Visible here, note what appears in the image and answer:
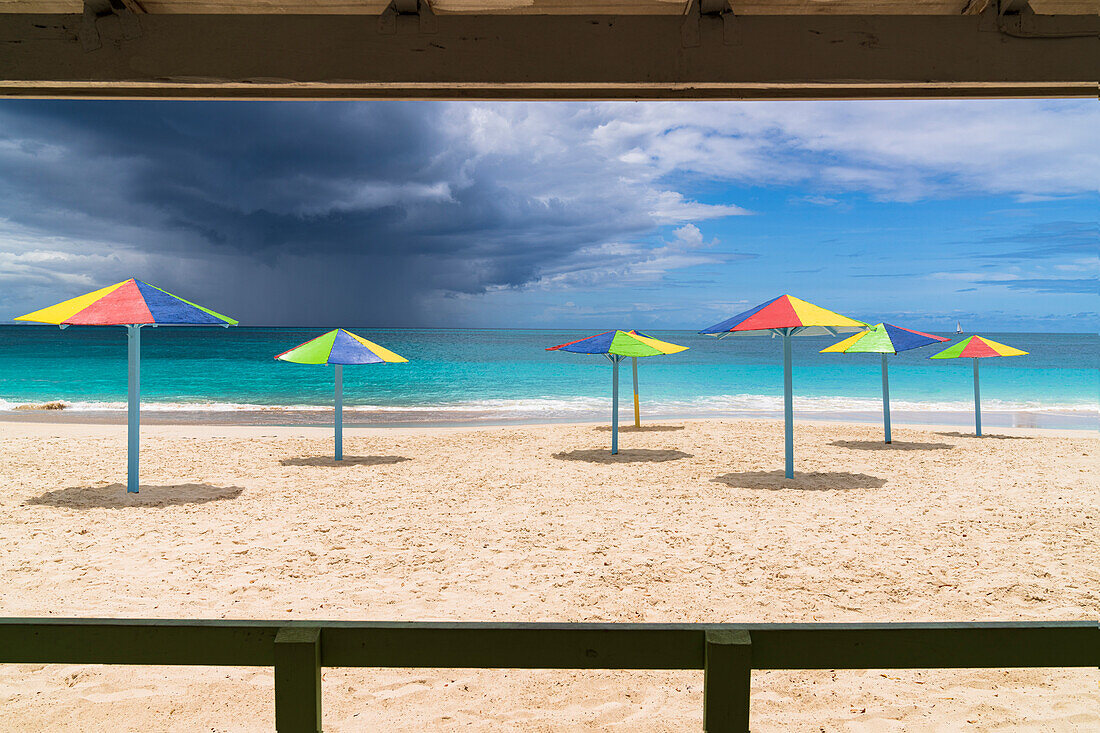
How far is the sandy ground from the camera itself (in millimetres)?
3217

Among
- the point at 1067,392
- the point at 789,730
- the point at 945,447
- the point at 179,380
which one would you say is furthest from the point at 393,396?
the point at 1067,392

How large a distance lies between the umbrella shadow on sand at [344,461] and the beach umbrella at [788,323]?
4986 mm

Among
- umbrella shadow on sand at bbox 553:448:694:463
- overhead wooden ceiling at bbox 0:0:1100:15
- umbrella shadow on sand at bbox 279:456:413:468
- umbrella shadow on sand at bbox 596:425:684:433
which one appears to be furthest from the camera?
umbrella shadow on sand at bbox 596:425:684:433

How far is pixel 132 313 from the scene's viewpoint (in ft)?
22.3

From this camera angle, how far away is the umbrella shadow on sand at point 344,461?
32.1ft

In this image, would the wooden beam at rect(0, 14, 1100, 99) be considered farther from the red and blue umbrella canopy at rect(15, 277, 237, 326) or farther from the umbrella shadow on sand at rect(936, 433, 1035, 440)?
the umbrella shadow on sand at rect(936, 433, 1035, 440)

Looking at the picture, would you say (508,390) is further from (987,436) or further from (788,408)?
(788,408)

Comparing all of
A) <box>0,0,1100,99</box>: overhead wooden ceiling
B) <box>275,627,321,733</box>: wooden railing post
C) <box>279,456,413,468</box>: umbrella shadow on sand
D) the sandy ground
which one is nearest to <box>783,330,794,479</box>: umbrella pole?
the sandy ground

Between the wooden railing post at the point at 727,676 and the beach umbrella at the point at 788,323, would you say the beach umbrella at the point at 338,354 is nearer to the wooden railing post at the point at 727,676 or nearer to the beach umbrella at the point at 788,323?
the beach umbrella at the point at 788,323

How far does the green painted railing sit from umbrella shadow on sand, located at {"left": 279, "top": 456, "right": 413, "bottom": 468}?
8353mm

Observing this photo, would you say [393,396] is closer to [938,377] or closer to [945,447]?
[945,447]

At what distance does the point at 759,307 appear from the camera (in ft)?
27.5

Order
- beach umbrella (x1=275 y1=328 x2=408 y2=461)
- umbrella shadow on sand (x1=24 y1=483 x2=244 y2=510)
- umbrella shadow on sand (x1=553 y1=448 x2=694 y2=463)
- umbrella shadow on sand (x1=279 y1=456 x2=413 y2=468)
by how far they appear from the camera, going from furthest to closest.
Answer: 1. umbrella shadow on sand (x1=553 y1=448 x2=694 y2=463)
2. umbrella shadow on sand (x1=279 y1=456 x2=413 y2=468)
3. beach umbrella (x1=275 y1=328 x2=408 y2=461)
4. umbrella shadow on sand (x1=24 y1=483 x2=244 y2=510)

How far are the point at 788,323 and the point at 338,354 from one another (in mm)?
5859
